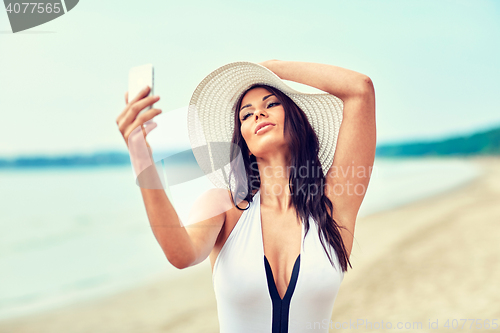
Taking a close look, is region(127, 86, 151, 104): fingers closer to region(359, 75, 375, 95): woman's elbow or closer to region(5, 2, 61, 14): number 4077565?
region(359, 75, 375, 95): woman's elbow

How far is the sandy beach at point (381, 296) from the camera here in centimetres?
365

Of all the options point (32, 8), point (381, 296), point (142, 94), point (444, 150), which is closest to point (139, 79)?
point (142, 94)

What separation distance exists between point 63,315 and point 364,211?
25.9 feet

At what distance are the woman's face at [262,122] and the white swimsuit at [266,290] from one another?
0.34 meters

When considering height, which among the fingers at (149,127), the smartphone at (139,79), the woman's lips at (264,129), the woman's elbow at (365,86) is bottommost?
the woman's lips at (264,129)

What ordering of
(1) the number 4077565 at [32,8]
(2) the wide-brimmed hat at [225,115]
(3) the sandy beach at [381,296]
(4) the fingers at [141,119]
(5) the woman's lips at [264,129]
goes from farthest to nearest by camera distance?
→ (3) the sandy beach at [381,296]
(1) the number 4077565 at [32,8]
(2) the wide-brimmed hat at [225,115]
(5) the woman's lips at [264,129]
(4) the fingers at [141,119]

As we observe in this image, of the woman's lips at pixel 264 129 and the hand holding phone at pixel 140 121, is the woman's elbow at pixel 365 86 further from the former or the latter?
the hand holding phone at pixel 140 121

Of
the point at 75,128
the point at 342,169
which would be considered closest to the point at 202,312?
the point at 342,169

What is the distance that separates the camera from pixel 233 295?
1.17 m

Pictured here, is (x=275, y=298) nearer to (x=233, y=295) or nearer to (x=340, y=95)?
(x=233, y=295)

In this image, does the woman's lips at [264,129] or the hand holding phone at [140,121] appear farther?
the woman's lips at [264,129]

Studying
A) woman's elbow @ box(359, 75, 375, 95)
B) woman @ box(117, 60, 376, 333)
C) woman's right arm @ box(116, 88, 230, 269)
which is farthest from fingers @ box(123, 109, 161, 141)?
woman's elbow @ box(359, 75, 375, 95)

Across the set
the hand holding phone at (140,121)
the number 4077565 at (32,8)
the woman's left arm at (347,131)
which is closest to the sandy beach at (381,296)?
the woman's left arm at (347,131)

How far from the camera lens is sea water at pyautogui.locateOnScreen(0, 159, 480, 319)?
525 centimetres
